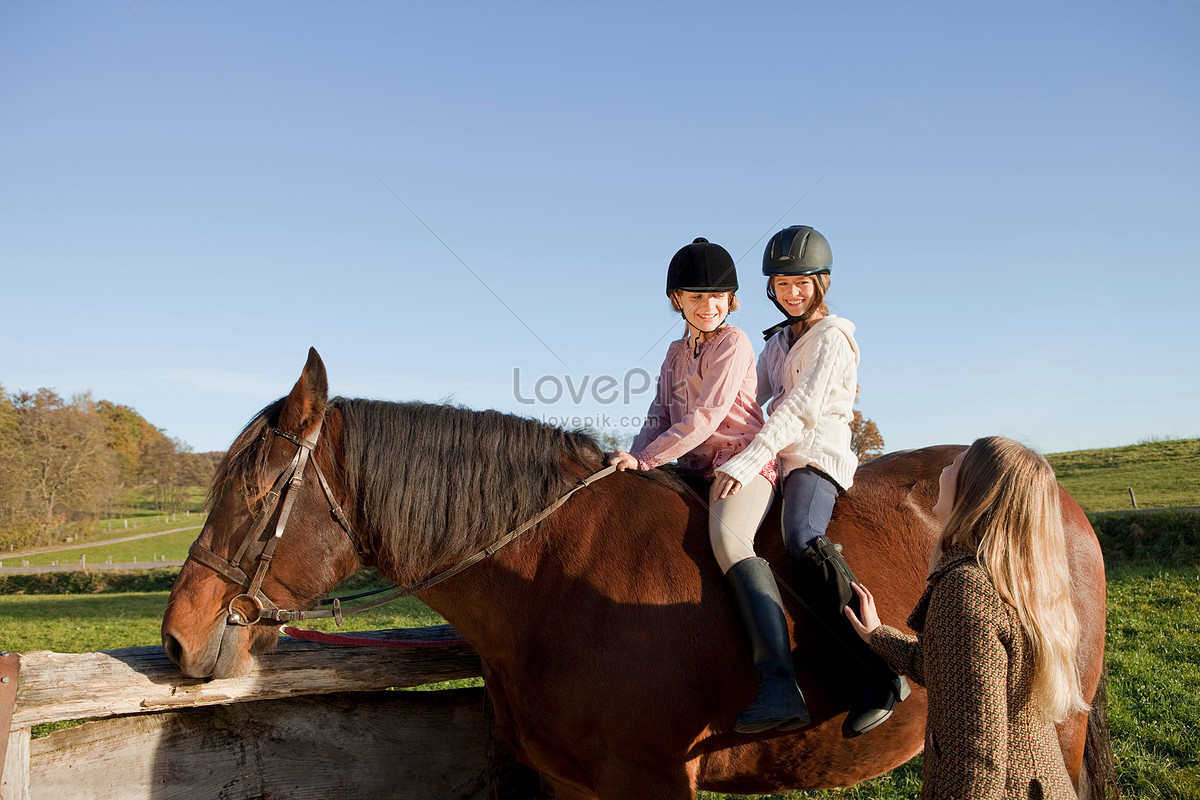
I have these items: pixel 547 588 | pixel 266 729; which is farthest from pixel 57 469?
pixel 547 588

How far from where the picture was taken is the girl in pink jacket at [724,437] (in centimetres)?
297

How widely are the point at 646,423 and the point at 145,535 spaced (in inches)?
2753

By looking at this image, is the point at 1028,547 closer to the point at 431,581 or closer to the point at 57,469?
the point at 431,581

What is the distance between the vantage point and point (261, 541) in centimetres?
297

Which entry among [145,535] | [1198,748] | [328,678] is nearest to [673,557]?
[328,678]

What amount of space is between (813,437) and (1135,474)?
3527 centimetres

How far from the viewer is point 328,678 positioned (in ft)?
11.3

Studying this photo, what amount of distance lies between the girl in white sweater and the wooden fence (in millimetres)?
1909

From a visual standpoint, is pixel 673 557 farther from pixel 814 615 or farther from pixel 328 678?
pixel 328 678

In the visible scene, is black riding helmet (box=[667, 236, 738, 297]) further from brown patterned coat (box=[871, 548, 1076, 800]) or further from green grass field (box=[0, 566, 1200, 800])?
green grass field (box=[0, 566, 1200, 800])

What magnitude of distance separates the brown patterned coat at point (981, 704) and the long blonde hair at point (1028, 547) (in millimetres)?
45

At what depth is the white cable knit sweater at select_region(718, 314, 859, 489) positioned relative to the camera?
3260 mm

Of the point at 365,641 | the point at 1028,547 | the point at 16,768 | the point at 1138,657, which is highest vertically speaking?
the point at 1028,547

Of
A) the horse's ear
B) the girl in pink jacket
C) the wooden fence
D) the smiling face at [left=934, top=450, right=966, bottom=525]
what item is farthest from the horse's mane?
the smiling face at [left=934, top=450, right=966, bottom=525]
